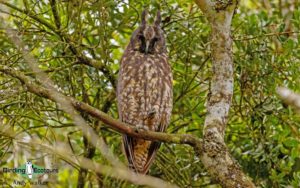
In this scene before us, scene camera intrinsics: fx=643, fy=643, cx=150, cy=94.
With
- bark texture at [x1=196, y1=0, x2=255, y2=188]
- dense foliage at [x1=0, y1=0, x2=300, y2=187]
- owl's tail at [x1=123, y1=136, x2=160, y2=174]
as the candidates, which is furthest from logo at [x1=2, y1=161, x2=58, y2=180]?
bark texture at [x1=196, y1=0, x2=255, y2=188]

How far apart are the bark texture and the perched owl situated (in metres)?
0.83

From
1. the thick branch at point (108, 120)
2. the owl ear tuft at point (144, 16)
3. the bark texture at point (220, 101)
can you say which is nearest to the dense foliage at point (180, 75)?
the owl ear tuft at point (144, 16)

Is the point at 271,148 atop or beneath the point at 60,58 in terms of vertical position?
beneath

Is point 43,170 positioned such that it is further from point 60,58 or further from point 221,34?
point 221,34

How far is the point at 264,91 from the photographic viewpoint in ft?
13.1

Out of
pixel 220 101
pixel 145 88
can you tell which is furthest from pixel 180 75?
pixel 220 101

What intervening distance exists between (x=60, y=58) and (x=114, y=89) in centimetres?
43

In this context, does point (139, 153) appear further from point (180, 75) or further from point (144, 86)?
point (180, 75)

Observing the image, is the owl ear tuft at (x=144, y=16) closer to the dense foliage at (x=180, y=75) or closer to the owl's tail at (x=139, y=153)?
the dense foliage at (x=180, y=75)

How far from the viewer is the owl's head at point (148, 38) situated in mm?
4070

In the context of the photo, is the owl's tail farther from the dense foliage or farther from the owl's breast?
the owl's breast

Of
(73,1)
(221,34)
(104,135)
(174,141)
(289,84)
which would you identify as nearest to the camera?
(174,141)

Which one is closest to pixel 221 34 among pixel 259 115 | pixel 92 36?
pixel 259 115

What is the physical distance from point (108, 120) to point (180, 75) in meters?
1.44
